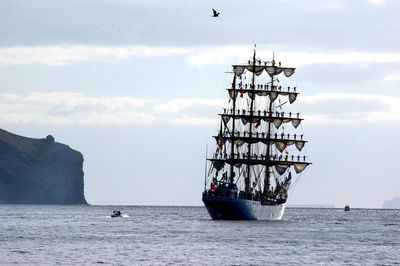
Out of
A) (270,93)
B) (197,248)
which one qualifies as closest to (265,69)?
(270,93)

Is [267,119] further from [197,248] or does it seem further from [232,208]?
[197,248]

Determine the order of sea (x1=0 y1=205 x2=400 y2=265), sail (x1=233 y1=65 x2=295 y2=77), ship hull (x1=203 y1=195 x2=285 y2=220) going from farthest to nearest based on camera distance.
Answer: sail (x1=233 y1=65 x2=295 y2=77), ship hull (x1=203 y1=195 x2=285 y2=220), sea (x1=0 y1=205 x2=400 y2=265)

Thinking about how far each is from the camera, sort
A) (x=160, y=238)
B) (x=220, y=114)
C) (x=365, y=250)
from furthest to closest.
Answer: (x=220, y=114) < (x=160, y=238) < (x=365, y=250)

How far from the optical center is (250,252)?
255 ft

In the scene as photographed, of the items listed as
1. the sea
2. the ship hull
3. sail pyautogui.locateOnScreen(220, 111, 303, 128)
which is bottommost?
the sea

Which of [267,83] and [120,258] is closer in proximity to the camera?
[120,258]

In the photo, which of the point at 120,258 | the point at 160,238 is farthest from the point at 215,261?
the point at 160,238

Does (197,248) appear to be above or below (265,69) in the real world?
below

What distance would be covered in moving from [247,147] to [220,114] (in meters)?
8.43

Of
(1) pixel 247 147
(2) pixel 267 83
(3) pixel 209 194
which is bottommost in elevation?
(3) pixel 209 194

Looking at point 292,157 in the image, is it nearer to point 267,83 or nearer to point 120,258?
point 267,83

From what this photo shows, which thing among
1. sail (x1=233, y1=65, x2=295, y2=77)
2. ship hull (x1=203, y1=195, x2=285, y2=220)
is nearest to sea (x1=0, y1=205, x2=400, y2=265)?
ship hull (x1=203, y1=195, x2=285, y2=220)

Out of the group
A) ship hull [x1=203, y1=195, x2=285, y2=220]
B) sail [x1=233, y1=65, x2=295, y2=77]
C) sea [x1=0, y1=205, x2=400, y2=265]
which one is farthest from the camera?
sail [x1=233, y1=65, x2=295, y2=77]

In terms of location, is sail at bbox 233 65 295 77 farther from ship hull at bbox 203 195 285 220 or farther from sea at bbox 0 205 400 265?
sea at bbox 0 205 400 265
